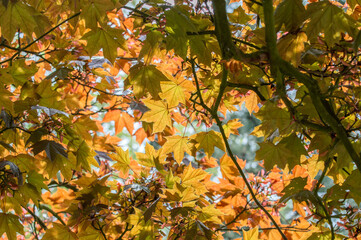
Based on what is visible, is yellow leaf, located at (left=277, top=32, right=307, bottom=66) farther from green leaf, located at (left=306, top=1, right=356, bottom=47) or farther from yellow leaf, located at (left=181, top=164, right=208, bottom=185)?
yellow leaf, located at (left=181, top=164, right=208, bottom=185)

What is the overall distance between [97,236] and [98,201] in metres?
0.13

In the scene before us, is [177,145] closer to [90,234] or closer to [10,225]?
[90,234]

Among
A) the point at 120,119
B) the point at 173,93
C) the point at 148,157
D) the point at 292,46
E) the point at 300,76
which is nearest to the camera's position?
the point at 300,76

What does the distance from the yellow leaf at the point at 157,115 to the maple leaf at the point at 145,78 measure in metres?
0.20

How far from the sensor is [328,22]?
86 cm

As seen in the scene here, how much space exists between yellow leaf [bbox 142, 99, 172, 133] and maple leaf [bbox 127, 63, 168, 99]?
200mm

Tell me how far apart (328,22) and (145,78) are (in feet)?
1.70

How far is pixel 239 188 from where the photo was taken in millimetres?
1544

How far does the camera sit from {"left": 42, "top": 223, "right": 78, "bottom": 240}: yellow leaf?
1.32 m

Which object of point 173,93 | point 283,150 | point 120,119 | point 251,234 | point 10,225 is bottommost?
point 10,225

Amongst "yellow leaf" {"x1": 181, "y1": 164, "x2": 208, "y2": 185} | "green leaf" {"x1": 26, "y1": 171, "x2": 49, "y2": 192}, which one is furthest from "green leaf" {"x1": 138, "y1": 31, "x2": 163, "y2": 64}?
"green leaf" {"x1": 26, "y1": 171, "x2": 49, "y2": 192}

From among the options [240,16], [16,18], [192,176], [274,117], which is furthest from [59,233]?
[240,16]

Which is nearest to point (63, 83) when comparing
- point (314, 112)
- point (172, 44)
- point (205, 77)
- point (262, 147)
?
point (205, 77)

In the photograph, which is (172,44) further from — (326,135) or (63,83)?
(63,83)
